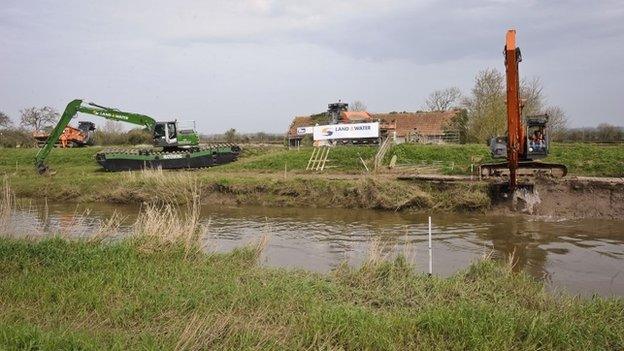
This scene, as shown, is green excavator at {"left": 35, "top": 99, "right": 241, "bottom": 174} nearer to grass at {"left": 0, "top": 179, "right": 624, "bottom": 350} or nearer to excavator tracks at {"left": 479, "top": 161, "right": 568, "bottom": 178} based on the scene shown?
excavator tracks at {"left": 479, "top": 161, "right": 568, "bottom": 178}

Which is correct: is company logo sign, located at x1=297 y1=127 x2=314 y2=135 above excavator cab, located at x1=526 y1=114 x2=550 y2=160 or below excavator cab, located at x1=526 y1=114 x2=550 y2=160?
above

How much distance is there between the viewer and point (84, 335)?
520cm

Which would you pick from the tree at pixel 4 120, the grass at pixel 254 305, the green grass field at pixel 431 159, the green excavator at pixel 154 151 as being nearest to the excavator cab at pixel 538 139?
the green grass field at pixel 431 159

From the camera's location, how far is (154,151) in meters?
31.7

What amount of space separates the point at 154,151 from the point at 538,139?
73.8ft

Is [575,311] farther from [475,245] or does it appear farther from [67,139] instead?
[67,139]

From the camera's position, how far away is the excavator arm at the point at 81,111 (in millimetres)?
29125

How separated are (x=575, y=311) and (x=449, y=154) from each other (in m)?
23.0

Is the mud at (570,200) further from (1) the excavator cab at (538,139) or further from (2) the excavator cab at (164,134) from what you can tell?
(2) the excavator cab at (164,134)

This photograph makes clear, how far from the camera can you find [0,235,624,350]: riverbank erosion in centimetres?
548

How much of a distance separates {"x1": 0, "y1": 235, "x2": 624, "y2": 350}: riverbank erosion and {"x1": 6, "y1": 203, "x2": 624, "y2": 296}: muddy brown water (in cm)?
178

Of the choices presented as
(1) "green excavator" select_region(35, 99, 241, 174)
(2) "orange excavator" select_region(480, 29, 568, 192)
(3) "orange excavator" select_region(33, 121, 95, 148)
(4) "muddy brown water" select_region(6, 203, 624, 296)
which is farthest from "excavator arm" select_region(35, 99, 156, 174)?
(2) "orange excavator" select_region(480, 29, 568, 192)

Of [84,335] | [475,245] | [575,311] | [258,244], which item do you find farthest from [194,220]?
[475,245]

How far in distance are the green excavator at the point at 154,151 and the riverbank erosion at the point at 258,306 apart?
2167cm
